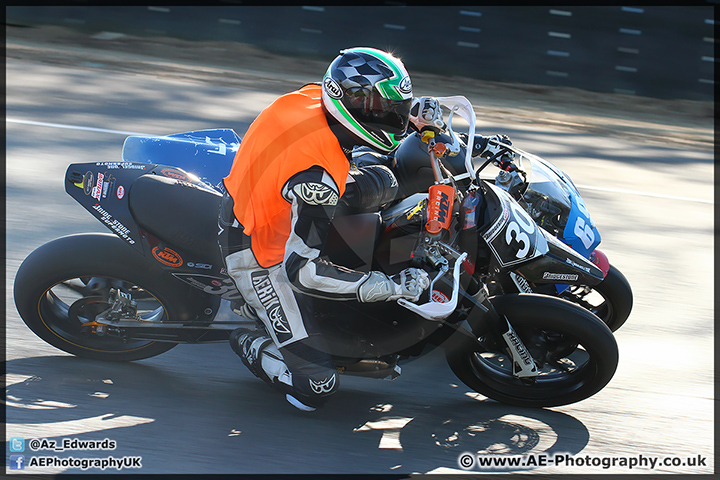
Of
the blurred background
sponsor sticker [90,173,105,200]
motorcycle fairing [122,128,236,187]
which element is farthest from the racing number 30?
the blurred background

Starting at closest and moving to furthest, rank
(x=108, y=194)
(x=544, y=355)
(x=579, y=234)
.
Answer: (x=108, y=194) < (x=544, y=355) < (x=579, y=234)

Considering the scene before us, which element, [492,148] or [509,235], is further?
[492,148]

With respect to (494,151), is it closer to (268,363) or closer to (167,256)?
(268,363)

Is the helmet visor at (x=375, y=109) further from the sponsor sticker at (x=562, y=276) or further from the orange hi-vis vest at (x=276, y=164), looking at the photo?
the sponsor sticker at (x=562, y=276)

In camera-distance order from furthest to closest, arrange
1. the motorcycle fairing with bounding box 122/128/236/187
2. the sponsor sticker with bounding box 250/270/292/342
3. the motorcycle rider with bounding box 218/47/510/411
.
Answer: the motorcycle fairing with bounding box 122/128/236/187, the sponsor sticker with bounding box 250/270/292/342, the motorcycle rider with bounding box 218/47/510/411

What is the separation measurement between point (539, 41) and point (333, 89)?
6720 mm

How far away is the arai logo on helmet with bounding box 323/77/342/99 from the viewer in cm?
280

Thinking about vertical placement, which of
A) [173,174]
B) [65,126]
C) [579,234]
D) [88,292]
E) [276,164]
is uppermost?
[276,164]

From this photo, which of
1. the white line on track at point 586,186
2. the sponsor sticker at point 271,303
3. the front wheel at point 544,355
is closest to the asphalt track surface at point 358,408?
the front wheel at point 544,355

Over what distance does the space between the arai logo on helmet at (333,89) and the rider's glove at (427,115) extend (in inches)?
21.4

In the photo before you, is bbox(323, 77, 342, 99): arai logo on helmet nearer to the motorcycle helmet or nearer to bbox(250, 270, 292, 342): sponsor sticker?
the motorcycle helmet

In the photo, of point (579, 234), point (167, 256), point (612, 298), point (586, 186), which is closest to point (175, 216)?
point (167, 256)

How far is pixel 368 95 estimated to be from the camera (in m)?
2.77

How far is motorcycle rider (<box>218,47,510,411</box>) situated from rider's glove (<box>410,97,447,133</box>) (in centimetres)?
32
